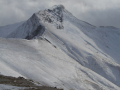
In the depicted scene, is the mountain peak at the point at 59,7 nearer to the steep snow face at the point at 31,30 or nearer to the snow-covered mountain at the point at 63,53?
the snow-covered mountain at the point at 63,53

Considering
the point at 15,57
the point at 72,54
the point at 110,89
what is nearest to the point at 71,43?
the point at 72,54

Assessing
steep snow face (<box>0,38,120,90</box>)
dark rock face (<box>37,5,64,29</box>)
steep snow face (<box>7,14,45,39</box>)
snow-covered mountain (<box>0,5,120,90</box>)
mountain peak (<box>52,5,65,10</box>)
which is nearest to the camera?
steep snow face (<box>0,38,120,90</box>)

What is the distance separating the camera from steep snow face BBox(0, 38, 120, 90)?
4637cm

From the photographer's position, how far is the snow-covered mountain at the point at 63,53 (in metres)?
50.5

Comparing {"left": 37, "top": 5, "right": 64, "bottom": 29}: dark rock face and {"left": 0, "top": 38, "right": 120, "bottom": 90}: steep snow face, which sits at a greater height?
{"left": 37, "top": 5, "right": 64, "bottom": 29}: dark rock face

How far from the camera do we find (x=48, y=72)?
53.2 m

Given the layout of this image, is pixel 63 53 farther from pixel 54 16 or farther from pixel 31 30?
pixel 54 16

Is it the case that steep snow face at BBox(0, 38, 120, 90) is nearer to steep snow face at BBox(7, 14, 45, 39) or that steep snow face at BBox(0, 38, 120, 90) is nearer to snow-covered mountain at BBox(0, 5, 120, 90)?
snow-covered mountain at BBox(0, 5, 120, 90)

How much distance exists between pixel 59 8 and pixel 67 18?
10431mm

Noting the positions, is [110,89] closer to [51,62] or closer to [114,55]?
[51,62]

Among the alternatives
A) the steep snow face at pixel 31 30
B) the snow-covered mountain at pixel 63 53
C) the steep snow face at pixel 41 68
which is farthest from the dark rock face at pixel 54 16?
the steep snow face at pixel 41 68

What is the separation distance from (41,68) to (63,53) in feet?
93.1

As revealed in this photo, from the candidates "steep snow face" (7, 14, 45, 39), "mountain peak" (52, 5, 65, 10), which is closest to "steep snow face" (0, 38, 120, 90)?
"steep snow face" (7, 14, 45, 39)

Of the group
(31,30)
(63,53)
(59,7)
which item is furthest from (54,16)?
(63,53)
